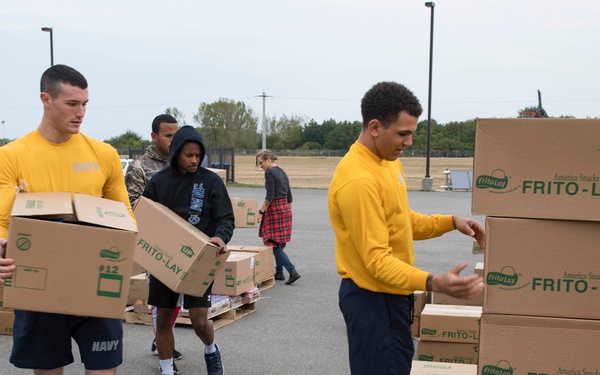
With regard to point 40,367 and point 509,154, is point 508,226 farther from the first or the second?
point 40,367

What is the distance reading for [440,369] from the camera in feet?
13.7

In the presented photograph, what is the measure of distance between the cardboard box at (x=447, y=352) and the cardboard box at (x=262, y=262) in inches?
122

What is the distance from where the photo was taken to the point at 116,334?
3338mm

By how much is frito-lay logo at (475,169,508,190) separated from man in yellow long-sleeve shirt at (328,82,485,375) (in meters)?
0.43

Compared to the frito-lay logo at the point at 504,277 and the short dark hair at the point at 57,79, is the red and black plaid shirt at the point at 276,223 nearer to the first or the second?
the short dark hair at the point at 57,79

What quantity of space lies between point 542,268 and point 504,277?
149 mm

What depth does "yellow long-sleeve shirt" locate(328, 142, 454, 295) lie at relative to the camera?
280 cm

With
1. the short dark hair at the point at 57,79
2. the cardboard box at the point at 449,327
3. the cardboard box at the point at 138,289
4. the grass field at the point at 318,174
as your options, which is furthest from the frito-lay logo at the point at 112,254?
the grass field at the point at 318,174

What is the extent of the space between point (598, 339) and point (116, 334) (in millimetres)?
2207

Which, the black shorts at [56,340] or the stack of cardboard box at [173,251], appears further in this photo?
the stack of cardboard box at [173,251]

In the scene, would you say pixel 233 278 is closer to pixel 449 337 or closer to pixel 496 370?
pixel 449 337

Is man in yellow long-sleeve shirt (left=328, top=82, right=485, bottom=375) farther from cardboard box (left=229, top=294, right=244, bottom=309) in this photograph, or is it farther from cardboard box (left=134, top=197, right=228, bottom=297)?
cardboard box (left=229, top=294, right=244, bottom=309)

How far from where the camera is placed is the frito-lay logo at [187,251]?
439cm

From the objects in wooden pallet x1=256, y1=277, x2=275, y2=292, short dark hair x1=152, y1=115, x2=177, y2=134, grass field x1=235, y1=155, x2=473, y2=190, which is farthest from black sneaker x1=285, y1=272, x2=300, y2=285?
grass field x1=235, y1=155, x2=473, y2=190
